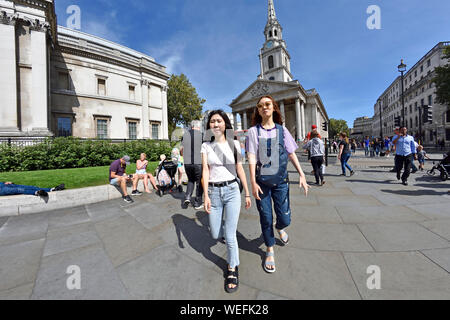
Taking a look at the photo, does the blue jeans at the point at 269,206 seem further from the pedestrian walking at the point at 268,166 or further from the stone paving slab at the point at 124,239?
the stone paving slab at the point at 124,239

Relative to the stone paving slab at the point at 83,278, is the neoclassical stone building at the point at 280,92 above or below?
above

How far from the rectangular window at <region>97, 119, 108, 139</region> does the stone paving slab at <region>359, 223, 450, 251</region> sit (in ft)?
80.0

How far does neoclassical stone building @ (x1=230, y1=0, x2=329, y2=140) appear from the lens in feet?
116

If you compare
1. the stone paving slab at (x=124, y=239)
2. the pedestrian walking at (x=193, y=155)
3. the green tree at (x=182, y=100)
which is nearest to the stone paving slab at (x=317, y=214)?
the pedestrian walking at (x=193, y=155)

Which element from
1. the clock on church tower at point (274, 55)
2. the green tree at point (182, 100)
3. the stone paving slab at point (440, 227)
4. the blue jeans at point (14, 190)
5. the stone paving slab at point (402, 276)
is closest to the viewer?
the stone paving slab at point (402, 276)

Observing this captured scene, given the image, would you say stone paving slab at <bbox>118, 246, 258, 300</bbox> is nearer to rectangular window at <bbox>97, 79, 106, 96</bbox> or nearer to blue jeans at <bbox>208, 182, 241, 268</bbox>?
blue jeans at <bbox>208, 182, 241, 268</bbox>

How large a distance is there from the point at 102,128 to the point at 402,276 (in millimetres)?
25360

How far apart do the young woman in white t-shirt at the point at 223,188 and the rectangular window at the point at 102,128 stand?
2315 centimetres

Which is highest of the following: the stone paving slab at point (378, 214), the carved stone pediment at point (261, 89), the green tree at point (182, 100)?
the carved stone pediment at point (261, 89)

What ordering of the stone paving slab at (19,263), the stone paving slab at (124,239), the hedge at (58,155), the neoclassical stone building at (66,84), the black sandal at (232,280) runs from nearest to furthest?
the black sandal at (232,280) < the stone paving slab at (19,263) < the stone paving slab at (124,239) < the hedge at (58,155) < the neoclassical stone building at (66,84)

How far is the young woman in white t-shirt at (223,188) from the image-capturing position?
6.19 ft

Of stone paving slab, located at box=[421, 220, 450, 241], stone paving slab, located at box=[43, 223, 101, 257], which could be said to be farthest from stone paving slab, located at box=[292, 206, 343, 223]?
stone paving slab, located at box=[43, 223, 101, 257]

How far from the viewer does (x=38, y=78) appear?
13.7 metres
